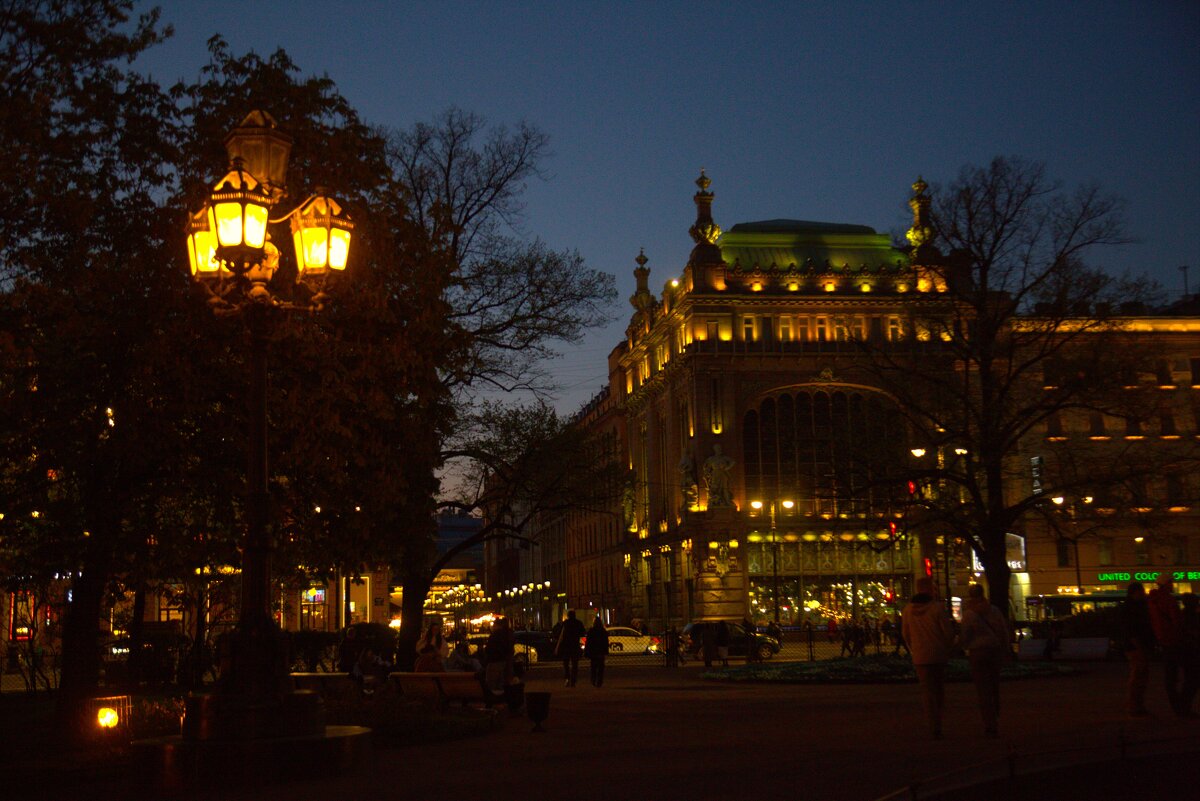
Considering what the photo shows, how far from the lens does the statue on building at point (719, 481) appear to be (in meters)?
73.2

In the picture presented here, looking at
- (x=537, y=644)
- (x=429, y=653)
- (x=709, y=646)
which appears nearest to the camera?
(x=429, y=653)

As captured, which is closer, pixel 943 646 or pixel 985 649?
pixel 943 646

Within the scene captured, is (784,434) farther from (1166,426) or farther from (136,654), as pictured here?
(136,654)

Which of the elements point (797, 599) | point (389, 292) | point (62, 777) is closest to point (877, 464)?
point (389, 292)

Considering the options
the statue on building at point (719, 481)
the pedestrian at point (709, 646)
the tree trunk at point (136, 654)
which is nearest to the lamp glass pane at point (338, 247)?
the tree trunk at point (136, 654)

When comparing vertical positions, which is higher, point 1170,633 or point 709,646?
point 1170,633

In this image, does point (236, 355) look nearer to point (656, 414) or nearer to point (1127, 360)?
point (1127, 360)

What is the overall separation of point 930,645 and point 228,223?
8.95 meters

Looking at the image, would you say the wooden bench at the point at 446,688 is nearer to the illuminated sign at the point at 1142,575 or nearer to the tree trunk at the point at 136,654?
the tree trunk at the point at 136,654

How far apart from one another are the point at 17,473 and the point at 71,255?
380 centimetres

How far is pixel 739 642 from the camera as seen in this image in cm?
4784

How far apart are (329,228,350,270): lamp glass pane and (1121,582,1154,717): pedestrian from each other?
10392mm

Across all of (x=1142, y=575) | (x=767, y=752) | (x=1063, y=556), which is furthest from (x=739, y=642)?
(x=1142, y=575)

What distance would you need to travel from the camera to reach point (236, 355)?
Answer: 62.5 ft
